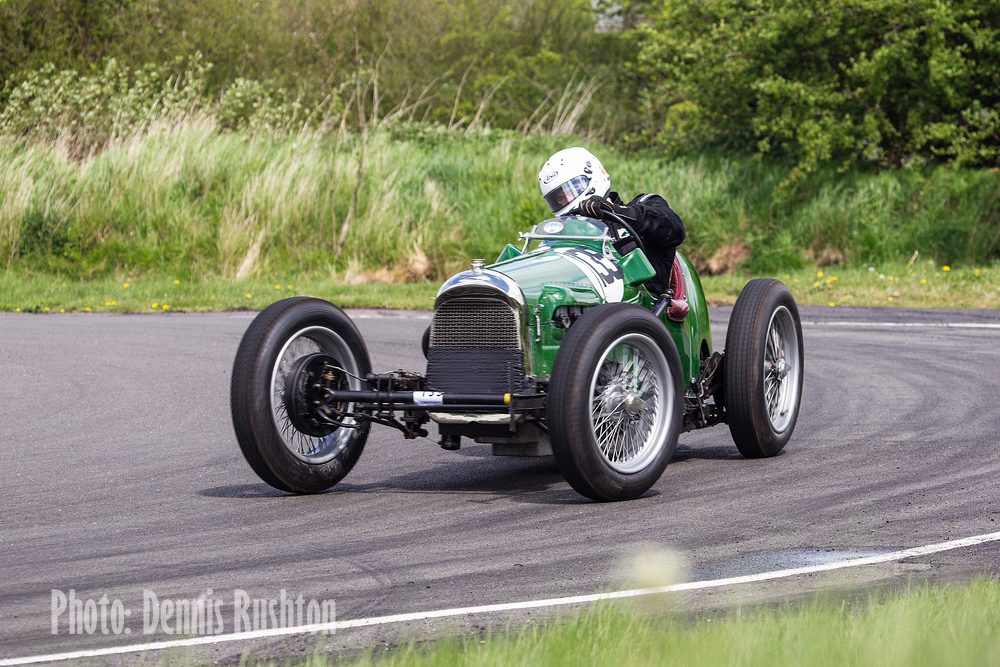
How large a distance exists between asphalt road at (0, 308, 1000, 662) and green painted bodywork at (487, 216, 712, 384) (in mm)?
707

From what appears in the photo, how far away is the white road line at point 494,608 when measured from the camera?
4.98m

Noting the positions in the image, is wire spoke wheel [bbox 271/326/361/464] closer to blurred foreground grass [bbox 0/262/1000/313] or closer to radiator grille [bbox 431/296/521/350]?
radiator grille [bbox 431/296/521/350]

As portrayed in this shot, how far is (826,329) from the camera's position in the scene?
54.4ft

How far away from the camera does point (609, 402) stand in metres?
7.64

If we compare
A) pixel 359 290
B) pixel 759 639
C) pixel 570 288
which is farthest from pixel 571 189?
pixel 359 290

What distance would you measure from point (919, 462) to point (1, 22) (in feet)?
91.0

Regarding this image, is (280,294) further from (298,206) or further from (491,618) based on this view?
(491,618)

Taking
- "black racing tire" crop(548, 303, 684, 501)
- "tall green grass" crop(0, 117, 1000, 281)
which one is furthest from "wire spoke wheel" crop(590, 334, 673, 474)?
"tall green grass" crop(0, 117, 1000, 281)

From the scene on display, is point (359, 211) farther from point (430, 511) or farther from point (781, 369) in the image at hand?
point (430, 511)

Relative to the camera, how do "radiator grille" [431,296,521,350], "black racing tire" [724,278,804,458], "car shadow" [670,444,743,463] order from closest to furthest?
"radiator grille" [431,296,521,350], "black racing tire" [724,278,804,458], "car shadow" [670,444,743,463]

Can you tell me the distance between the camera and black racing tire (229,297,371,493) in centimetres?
773

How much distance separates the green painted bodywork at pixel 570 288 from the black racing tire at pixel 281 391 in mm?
932

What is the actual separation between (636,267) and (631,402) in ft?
3.84

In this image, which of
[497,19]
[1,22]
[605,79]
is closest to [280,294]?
[1,22]
